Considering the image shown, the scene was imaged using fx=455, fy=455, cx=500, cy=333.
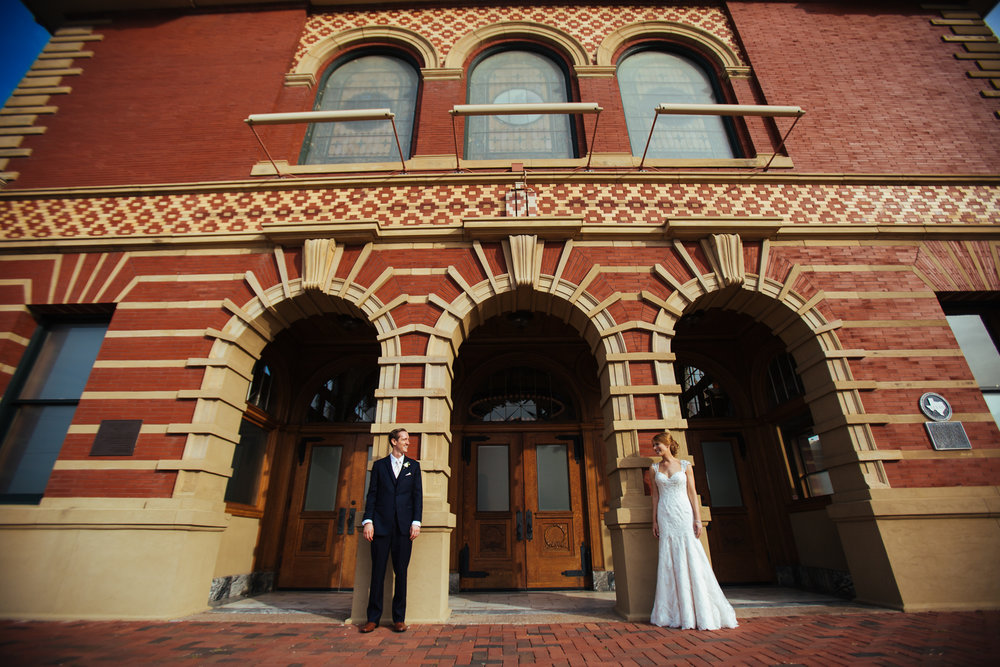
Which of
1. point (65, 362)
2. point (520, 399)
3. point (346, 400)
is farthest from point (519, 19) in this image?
point (65, 362)

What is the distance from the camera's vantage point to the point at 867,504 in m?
5.53

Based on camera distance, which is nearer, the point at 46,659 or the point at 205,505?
the point at 46,659

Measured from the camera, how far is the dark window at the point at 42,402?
636cm

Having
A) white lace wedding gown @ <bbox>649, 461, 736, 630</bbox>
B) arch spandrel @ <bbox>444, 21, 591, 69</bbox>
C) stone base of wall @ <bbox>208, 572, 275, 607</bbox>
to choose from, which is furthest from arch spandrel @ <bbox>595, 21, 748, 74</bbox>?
stone base of wall @ <bbox>208, 572, 275, 607</bbox>

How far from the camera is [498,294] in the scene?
6695 millimetres

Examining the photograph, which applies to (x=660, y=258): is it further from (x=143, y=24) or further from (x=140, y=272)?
(x=143, y=24)

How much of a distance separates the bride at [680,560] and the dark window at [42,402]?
321 inches

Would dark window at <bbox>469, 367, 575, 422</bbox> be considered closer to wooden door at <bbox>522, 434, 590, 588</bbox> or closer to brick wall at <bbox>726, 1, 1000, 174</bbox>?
wooden door at <bbox>522, 434, 590, 588</bbox>

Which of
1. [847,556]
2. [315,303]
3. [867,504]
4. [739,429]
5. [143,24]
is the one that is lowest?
[847,556]

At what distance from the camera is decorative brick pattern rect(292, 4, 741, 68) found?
969 centimetres

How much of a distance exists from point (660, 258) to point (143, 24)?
12.0 meters

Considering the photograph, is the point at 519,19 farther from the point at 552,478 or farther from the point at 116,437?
the point at 116,437

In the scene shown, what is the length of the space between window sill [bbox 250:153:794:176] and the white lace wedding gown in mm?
5290

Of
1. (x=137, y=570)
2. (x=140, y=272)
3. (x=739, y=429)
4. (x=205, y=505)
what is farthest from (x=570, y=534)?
(x=140, y=272)
